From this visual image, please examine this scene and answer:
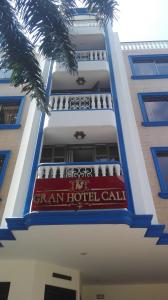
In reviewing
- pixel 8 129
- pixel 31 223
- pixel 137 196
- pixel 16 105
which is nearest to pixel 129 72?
pixel 16 105

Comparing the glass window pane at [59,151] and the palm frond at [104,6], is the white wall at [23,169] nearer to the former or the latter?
the glass window pane at [59,151]

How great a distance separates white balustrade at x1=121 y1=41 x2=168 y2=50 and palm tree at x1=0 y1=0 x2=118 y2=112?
6909 millimetres

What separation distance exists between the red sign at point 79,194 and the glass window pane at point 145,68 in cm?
699

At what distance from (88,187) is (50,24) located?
13.1 feet

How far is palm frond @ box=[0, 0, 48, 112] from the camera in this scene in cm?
670

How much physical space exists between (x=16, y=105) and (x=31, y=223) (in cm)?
629

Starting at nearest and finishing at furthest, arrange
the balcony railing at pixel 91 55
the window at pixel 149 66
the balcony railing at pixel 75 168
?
the balcony railing at pixel 75 168
the window at pixel 149 66
the balcony railing at pixel 91 55

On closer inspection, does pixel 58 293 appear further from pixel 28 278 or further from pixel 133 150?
pixel 133 150

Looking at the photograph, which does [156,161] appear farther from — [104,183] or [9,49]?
[9,49]

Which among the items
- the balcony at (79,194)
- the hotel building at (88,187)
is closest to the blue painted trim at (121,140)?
the hotel building at (88,187)

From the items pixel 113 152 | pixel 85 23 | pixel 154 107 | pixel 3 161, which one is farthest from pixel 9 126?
pixel 85 23

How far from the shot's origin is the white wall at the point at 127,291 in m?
9.84

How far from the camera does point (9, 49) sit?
6887 mm

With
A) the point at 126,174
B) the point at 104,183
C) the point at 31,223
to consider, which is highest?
the point at 126,174
